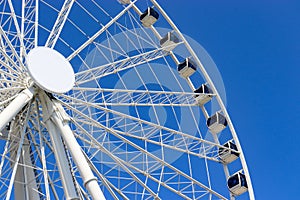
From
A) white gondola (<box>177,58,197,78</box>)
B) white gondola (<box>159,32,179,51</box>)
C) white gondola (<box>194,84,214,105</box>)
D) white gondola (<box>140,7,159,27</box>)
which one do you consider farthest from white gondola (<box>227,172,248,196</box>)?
white gondola (<box>140,7,159,27</box>)

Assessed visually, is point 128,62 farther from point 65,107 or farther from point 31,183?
point 31,183

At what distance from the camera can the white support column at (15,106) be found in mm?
14352

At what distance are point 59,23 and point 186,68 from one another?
507 cm

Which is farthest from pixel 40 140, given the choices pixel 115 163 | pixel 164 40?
pixel 164 40

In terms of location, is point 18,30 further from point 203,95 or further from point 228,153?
point 228,153

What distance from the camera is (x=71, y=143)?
14.9 metres

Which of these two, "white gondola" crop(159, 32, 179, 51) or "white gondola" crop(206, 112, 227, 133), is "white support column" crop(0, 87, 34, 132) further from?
"white gondola" crop(206, 112, 227, 133)

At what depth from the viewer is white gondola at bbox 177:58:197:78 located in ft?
70.7

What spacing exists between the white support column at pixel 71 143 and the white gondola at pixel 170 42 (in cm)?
644

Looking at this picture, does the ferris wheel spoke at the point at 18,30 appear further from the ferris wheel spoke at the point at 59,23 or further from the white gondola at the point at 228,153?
the white gondola at the point at 228,153

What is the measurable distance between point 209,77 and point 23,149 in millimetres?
7664

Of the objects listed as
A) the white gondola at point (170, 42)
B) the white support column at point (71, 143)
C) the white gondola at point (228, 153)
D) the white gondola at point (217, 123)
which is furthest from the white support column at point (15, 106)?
the white gondola at point (217, 123)

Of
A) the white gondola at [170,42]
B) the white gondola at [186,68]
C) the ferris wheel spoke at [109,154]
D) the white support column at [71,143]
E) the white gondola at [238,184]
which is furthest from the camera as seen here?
Result: the white gondola at [186,68]

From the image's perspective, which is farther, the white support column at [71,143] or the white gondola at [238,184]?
the white gondola at [238,184]
